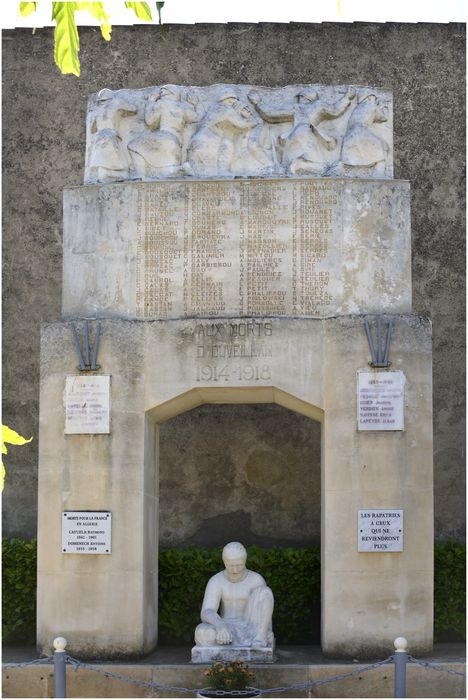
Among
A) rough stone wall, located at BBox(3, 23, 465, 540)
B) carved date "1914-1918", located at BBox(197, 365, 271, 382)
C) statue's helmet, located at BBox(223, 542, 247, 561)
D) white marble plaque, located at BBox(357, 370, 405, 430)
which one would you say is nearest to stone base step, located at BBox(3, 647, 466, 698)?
statue's helmet, located at BBox(223, 542, 247, 561)

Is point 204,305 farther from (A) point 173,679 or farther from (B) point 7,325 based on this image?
(B) point 7,325

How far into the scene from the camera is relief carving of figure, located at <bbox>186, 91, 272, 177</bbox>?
478 inches

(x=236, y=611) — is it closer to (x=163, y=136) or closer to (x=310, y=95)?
(x=163, y=136)

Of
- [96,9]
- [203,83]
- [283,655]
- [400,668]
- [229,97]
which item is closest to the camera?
[96,9]

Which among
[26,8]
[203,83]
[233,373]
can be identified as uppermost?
[203,83]

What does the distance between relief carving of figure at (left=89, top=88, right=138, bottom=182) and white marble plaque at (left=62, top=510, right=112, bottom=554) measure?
3364 millimetres

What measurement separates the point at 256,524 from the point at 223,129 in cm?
495

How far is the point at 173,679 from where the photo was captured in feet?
35.3

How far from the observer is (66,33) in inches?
207

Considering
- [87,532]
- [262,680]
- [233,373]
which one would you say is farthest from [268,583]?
[233,373]

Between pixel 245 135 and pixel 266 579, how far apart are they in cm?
466

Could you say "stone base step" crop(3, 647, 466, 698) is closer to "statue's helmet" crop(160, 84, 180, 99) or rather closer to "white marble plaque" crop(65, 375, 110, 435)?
"white marble plaque" crop(65, 375, 110, 435)

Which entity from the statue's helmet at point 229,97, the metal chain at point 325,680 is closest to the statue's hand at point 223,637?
the metal chain at point 325,680

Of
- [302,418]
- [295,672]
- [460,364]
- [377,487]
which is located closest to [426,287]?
[460,364]
